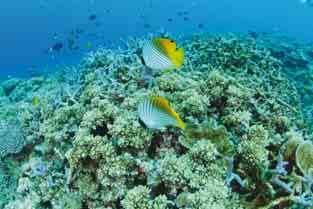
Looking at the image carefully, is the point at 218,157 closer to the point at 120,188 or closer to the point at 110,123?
the point at 120,188

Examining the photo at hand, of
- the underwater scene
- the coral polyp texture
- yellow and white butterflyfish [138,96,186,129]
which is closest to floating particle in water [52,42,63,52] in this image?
the underwater scene

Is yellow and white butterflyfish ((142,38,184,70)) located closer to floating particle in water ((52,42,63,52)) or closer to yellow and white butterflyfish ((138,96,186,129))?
yellow and white butterflyfish ((138,96,186,129))

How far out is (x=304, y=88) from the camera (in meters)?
10.3

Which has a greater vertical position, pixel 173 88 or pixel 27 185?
pixel 173 88

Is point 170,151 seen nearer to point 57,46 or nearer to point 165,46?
point 165,46

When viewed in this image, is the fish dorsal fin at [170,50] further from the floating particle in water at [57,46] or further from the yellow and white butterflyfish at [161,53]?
the floating particle in water at [57,46]

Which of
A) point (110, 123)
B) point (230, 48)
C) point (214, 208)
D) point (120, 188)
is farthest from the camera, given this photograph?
point (230, 48)

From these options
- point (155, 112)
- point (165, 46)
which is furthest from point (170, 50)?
point (155, 112)

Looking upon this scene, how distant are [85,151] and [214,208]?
144 centimetres

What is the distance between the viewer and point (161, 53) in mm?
3223

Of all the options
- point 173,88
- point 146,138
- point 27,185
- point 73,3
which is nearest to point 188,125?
point 146,138

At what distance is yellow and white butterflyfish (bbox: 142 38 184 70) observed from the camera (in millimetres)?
3207

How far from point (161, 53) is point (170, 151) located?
107 cm

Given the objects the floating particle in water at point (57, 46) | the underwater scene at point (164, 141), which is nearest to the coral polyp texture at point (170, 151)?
the underwater scene at point (164, 141)
